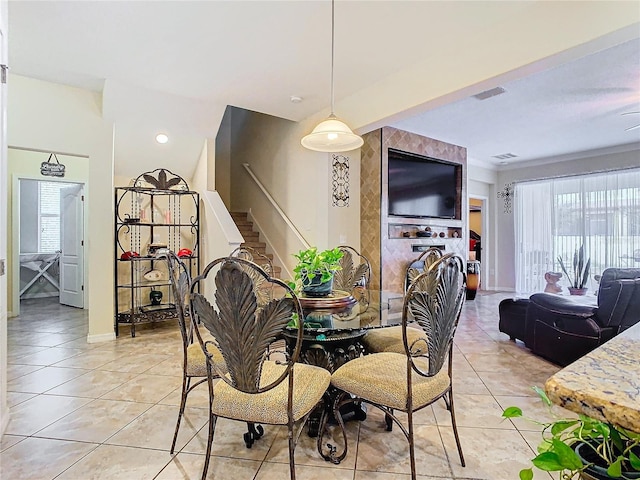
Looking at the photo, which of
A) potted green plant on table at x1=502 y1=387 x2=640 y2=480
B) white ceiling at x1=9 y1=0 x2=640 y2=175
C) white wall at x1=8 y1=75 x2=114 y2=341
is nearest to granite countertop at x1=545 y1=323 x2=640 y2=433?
potted green plant on table at x1=502 y1=387 x2=640 y2=480

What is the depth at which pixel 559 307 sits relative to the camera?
3289mm

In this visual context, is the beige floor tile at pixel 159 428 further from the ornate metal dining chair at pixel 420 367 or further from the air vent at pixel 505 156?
the air vent at pixel 505 156

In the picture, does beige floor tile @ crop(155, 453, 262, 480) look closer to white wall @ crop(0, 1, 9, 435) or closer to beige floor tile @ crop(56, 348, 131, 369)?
white wall @ crop(0, 1, 9, 435)

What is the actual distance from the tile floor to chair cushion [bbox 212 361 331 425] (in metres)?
0.39

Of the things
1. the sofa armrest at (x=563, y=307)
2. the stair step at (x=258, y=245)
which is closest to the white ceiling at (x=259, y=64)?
the stair step at (x=258, y=245)

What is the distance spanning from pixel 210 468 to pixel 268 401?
59 cm

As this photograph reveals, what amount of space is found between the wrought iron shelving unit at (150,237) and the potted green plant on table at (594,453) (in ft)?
15.1

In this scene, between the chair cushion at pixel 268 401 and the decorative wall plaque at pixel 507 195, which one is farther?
the decorative wall plaque at pixel 507 195

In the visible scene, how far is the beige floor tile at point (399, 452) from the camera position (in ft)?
5.97

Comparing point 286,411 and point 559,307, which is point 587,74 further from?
point 286,411

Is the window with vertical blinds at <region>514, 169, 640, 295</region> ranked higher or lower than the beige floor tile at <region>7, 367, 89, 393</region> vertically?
higher

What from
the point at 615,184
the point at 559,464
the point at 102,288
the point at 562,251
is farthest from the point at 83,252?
the point at 615,184

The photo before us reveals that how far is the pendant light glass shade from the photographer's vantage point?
109 inches

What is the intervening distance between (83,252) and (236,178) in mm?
2858
